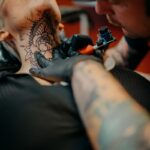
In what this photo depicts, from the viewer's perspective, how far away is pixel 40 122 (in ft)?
3.51

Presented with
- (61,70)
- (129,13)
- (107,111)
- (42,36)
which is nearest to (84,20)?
(42,36)

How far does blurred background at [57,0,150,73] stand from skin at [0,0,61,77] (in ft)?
4.16

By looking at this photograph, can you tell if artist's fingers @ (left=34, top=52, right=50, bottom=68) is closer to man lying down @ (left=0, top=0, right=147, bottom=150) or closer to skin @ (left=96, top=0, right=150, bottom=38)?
man lying down @ (left=0, top=0, right=147, bottom=150)

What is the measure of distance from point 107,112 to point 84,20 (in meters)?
2.00

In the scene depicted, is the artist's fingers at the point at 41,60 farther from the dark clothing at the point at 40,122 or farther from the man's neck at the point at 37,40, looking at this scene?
the dark clothing at the point at 40,122

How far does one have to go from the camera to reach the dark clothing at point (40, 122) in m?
1.06

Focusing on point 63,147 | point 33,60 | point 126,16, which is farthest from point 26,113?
point 126,16

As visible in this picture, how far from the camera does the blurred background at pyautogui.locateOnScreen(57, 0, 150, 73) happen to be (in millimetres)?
2830

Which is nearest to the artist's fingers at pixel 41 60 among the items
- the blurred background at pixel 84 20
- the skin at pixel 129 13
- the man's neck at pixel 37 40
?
the man's neck at pixel 37 40

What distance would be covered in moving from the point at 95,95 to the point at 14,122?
260 millimetres

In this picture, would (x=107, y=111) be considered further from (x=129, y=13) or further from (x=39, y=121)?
(x=129, y=13)

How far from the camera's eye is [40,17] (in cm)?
141

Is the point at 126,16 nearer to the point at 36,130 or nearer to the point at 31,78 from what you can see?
the point at 31,78

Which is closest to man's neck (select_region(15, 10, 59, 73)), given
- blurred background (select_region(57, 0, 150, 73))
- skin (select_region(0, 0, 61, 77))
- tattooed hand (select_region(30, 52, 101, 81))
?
skin (select_region(0, 0, 61, 77))
